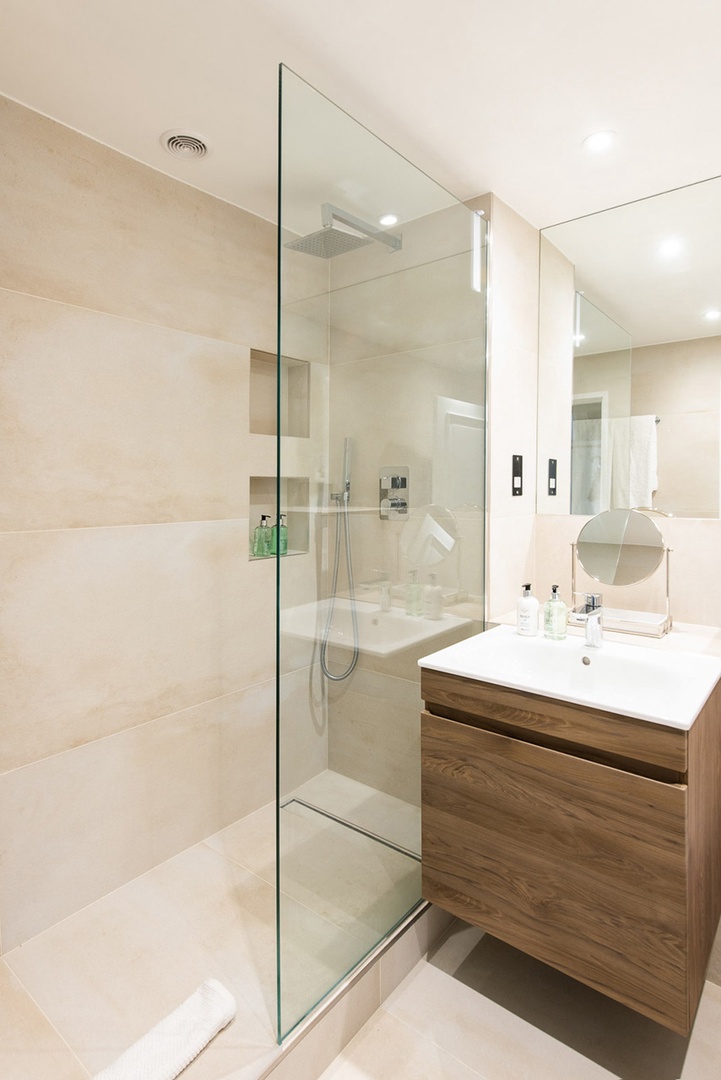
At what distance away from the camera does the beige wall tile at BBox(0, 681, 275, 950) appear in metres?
1.73

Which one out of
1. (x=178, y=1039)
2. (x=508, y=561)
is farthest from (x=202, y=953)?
(x=508, y=561)

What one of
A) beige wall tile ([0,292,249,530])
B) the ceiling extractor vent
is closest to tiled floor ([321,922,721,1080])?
beige wall tile ([0,292,249,530])

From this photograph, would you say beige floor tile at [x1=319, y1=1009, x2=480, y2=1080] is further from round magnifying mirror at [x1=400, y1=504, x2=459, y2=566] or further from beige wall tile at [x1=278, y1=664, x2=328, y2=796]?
round magnifying mirror at [x1=400, y1=504, x2=459, y2=566]

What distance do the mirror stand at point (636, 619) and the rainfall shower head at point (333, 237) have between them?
49.6 inches

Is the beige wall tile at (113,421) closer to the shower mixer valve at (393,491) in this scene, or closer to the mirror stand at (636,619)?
the shower mixer valve at (393,491)

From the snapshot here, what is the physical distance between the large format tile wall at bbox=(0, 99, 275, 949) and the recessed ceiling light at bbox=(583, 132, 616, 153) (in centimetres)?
117

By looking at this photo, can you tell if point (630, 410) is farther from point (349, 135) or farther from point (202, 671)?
point (202, 671)

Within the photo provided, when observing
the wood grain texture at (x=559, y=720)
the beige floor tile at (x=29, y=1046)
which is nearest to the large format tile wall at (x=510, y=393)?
the wood grain texture at (x=559, y=720)

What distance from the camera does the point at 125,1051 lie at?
1395 mm

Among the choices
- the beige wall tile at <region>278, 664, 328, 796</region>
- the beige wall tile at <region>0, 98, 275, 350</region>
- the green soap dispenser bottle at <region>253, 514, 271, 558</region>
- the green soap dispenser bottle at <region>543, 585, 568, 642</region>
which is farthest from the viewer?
the green soap dispenser bottle at <region>253, 514, 271, 558</region>

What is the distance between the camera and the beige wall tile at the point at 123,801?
1.73 m

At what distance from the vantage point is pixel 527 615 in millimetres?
1947

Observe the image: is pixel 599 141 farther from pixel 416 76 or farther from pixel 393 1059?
pixel 393 1059

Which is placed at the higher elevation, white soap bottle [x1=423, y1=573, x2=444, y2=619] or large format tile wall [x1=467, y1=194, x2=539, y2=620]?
large format tile wall [x1=467, y1=194, x2=539, y2=620]
